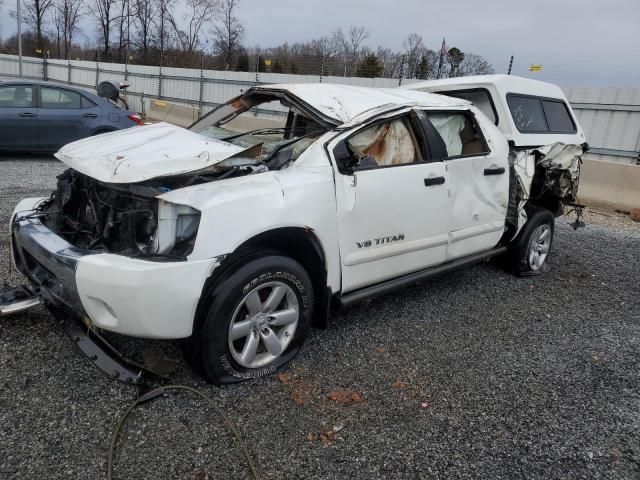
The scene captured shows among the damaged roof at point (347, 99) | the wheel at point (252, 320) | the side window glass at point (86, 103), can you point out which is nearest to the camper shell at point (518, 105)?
the damaged roof at point (347, 99)

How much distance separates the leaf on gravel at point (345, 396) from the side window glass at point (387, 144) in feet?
4.80

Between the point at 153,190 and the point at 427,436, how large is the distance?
6.27 ft

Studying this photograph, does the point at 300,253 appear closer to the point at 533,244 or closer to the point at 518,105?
the point at 533,244

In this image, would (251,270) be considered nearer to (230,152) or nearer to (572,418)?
(230,152)

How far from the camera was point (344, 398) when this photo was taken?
2.71 m

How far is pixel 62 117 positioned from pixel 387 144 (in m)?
7.30

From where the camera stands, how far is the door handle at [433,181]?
3464 millimetres

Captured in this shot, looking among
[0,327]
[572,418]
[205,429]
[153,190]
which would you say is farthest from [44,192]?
[572,418]

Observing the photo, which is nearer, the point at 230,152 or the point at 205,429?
the point at 205,429

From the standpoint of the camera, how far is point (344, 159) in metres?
3.12

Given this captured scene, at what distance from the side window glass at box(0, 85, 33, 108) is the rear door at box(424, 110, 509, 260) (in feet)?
25.0

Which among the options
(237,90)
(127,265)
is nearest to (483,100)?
(127,265)

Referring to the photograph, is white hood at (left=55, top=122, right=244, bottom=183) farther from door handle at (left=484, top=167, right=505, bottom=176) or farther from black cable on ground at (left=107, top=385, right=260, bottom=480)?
door handle at (left=484, top=167, right=505, bottom=176)

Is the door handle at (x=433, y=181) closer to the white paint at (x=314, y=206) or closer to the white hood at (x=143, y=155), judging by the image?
the white paint at (x=314, y=206)
